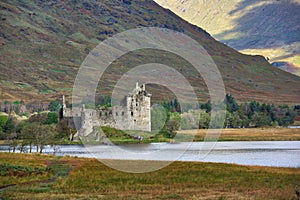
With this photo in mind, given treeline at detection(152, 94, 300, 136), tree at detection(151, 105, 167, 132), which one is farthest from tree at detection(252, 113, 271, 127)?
tree at detection(151, 105, 167, 132)

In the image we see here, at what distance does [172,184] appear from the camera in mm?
43594

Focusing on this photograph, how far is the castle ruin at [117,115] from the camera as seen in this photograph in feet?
356

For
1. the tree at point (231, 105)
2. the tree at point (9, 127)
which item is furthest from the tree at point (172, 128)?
the tree at point (231, 105)

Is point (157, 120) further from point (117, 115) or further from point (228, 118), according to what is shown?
point (228, 118)

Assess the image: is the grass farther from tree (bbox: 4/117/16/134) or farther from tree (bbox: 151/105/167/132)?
tree (bbox: 4/117/16/134)

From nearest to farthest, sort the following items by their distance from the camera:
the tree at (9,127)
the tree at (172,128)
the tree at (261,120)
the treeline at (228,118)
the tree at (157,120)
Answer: the tree at (172,128)
the tree at (9,127)
the tree at (157,120)
the treeline at (228,118)
the tree at (261,120)

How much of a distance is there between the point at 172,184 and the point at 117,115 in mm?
67188

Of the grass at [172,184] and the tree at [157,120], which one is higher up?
the tree at [157,120]

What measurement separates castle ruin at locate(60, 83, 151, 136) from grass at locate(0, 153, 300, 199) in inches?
2097

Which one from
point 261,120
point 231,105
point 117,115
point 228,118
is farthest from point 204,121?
point 231,105

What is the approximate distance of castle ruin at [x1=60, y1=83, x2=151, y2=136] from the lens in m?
108

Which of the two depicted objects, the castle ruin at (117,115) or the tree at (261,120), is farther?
the tree at (261,120)

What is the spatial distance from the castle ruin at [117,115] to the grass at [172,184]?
53.3 m

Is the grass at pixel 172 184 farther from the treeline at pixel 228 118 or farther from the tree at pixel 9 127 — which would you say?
the tree at pixel 9 127
